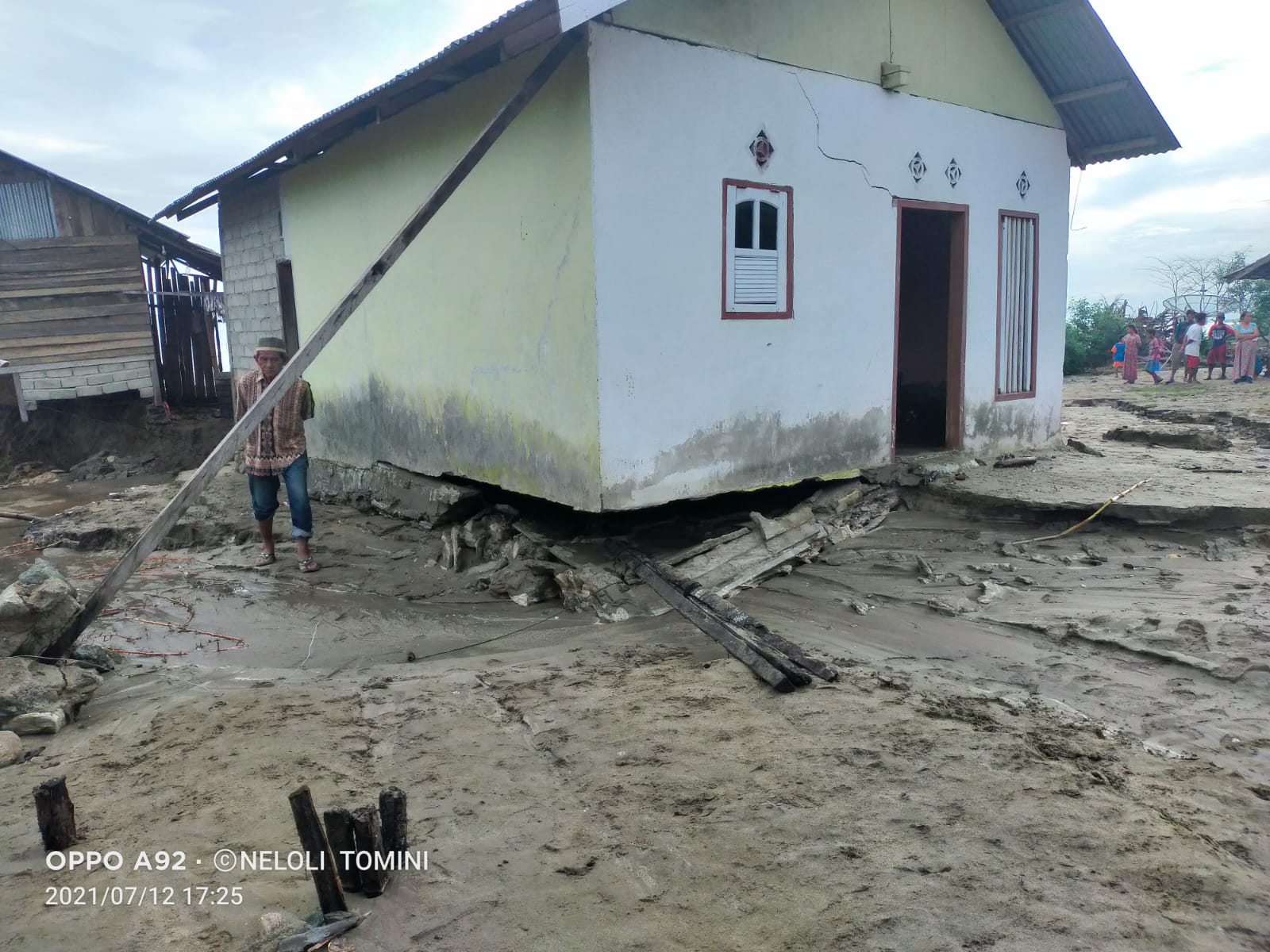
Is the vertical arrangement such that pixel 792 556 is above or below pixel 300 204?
below

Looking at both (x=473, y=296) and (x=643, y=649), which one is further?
(x=473, y=296)

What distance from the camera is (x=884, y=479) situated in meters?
7.48

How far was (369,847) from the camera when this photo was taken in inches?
104

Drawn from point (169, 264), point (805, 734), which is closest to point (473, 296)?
point (805, 734)

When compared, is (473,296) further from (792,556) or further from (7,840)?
(7,840)

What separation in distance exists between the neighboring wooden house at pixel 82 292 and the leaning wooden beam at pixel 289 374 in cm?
1202

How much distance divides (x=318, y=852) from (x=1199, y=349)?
20977mm

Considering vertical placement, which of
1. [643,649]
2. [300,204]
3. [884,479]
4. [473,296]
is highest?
[300,204]

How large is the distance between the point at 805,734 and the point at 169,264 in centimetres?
1661

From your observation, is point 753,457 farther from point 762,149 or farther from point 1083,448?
point 1083,448

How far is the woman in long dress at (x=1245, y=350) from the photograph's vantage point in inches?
704

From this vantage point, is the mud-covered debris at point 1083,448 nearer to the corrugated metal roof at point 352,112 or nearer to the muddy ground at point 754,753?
the muddy ground at point 754,753

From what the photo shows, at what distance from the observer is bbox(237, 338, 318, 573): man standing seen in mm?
6848

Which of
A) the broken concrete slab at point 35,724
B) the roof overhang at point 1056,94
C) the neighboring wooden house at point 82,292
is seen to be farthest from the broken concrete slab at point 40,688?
the neighboring wooden house at point 82,292
